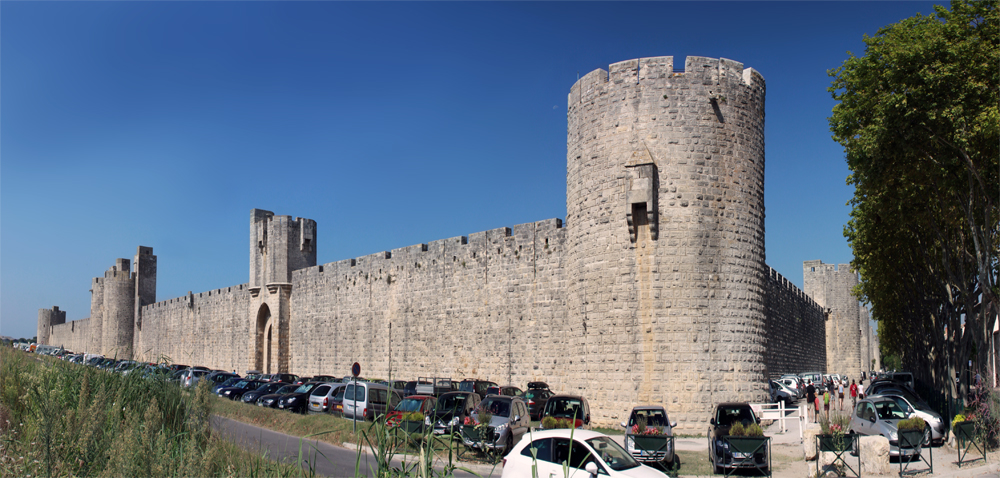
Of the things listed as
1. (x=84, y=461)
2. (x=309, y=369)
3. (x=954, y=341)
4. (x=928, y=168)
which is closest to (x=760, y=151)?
(x=928, y=168)

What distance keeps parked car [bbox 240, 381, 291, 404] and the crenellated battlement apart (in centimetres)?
1557

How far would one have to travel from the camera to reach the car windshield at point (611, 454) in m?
8.97

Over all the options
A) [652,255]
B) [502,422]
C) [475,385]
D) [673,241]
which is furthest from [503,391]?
[502,422]

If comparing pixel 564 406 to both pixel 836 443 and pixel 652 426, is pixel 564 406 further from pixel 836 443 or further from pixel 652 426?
pixel 836 443

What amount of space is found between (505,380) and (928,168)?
15010 millimetres

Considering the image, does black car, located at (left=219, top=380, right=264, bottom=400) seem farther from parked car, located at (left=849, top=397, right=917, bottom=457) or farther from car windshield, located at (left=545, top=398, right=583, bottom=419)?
parked car, located at (left=849, top=397, right=917, bottom=457)

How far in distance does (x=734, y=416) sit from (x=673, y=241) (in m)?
5.71

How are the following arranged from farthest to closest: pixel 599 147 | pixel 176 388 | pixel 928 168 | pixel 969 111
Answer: pixel 599 147
pixel 928 168
pixel 969 111
pixel 176 388

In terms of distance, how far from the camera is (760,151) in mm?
19953

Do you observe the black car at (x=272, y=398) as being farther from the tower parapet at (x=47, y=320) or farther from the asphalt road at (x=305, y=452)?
the tower parapet at (x=47, y=320)

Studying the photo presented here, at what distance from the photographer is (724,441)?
12.6 m

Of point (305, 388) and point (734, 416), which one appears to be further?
point (305, 388)

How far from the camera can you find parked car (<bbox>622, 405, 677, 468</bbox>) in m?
12.6

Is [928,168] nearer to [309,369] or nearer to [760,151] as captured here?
[760,151]
